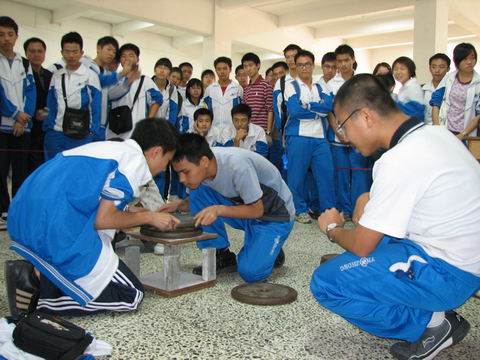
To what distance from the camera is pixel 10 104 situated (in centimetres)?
386

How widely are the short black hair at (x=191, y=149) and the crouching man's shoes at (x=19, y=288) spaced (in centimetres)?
80

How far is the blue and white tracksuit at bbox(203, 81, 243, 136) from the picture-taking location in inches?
205

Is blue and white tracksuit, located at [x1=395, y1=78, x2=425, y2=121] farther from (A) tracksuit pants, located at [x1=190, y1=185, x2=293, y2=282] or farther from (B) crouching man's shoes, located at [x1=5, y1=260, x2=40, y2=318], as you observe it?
(B) crouching man's shoes, located at [x1=5, y1=260, x2=40, y2=318]

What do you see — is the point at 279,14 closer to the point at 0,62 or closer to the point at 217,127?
the point at 217,127

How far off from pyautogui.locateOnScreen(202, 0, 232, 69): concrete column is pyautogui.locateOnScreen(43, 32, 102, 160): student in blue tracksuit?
505 cm

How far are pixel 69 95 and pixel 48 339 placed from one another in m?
2.81

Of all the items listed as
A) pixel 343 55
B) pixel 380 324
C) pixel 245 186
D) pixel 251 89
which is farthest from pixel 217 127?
pixel 380 324

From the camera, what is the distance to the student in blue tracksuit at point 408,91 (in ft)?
13.6

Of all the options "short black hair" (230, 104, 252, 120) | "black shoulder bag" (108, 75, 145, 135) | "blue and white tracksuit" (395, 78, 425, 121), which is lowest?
"black shoulder bag" (108, 75, 145, 135)

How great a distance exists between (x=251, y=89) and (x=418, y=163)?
4.02 metres

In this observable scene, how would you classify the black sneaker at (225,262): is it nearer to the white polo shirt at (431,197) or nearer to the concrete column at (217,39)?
A: the white polo shirt at (431,197)

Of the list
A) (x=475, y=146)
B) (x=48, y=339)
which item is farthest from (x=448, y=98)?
(x=48, y=339)

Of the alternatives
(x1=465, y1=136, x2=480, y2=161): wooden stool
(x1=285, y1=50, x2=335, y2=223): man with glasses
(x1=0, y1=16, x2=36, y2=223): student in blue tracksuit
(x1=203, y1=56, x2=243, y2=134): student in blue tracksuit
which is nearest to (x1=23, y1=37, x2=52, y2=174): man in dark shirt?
(x1=0, y1=16, x2=36, y2=223): student in blue tracksuit

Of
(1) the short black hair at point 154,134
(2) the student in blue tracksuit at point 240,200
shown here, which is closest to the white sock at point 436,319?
(2) the student in blue tracksuit at point 240,200
